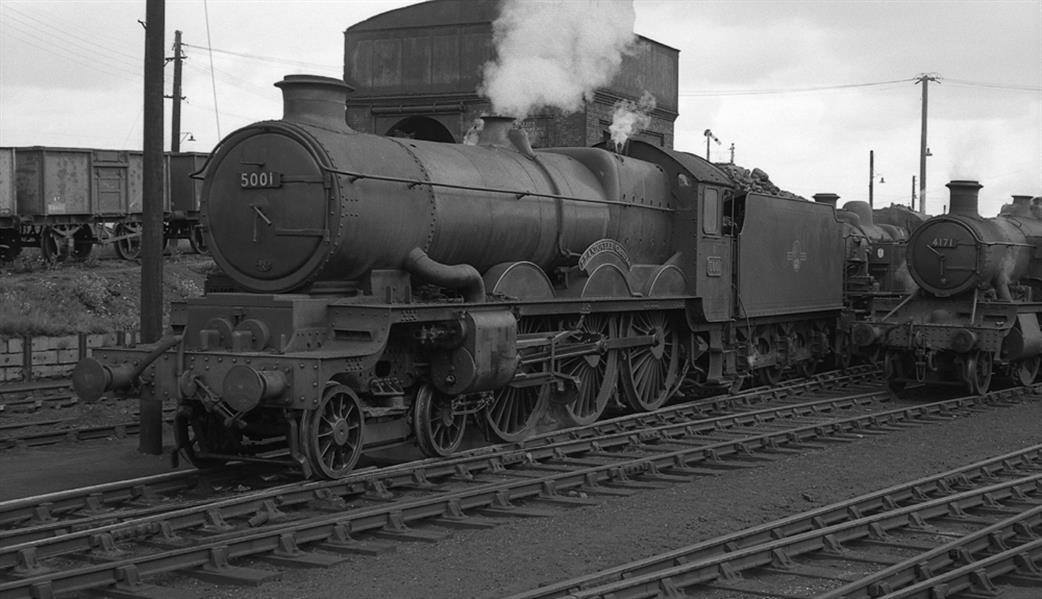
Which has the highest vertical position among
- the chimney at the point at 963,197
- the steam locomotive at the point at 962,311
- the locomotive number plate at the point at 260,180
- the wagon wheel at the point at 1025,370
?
the chimney at the point at 963,197

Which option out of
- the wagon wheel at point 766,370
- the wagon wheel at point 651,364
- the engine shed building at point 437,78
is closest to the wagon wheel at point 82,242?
the engine shed building at point 437,78

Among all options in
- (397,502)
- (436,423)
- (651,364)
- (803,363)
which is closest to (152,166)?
(436,423)

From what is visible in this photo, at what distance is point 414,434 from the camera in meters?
9.84

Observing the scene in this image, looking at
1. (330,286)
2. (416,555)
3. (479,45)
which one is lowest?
(416,555)

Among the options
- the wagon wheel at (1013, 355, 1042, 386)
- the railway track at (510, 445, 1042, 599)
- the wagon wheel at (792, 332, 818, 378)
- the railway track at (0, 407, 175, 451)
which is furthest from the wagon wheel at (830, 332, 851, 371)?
the railway track at (0, 407, 175, 451)

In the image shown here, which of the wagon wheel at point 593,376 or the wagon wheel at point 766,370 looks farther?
the wagon wheel at point 766,370

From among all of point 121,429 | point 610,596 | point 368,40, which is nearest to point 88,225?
point 368,40

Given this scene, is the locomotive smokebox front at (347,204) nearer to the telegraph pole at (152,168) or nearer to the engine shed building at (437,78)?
the telegraph pole at (152,168)

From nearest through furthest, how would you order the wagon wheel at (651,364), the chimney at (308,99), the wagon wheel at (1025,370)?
1. the chimney at (308,99)
2. the wagon wheel at (651,364)
3. the wagon wheel at (1025,370)

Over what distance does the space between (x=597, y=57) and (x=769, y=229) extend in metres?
3.48

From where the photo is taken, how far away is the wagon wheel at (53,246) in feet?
78.3

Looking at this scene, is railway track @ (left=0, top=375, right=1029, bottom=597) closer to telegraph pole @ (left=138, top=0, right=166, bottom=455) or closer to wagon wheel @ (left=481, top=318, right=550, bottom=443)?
wagon wheel @ (left=481, top=318, right=550, bottom=443)

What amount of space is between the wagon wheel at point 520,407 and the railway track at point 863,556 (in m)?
3.94

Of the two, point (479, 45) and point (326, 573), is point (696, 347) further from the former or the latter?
point (479, 45)
